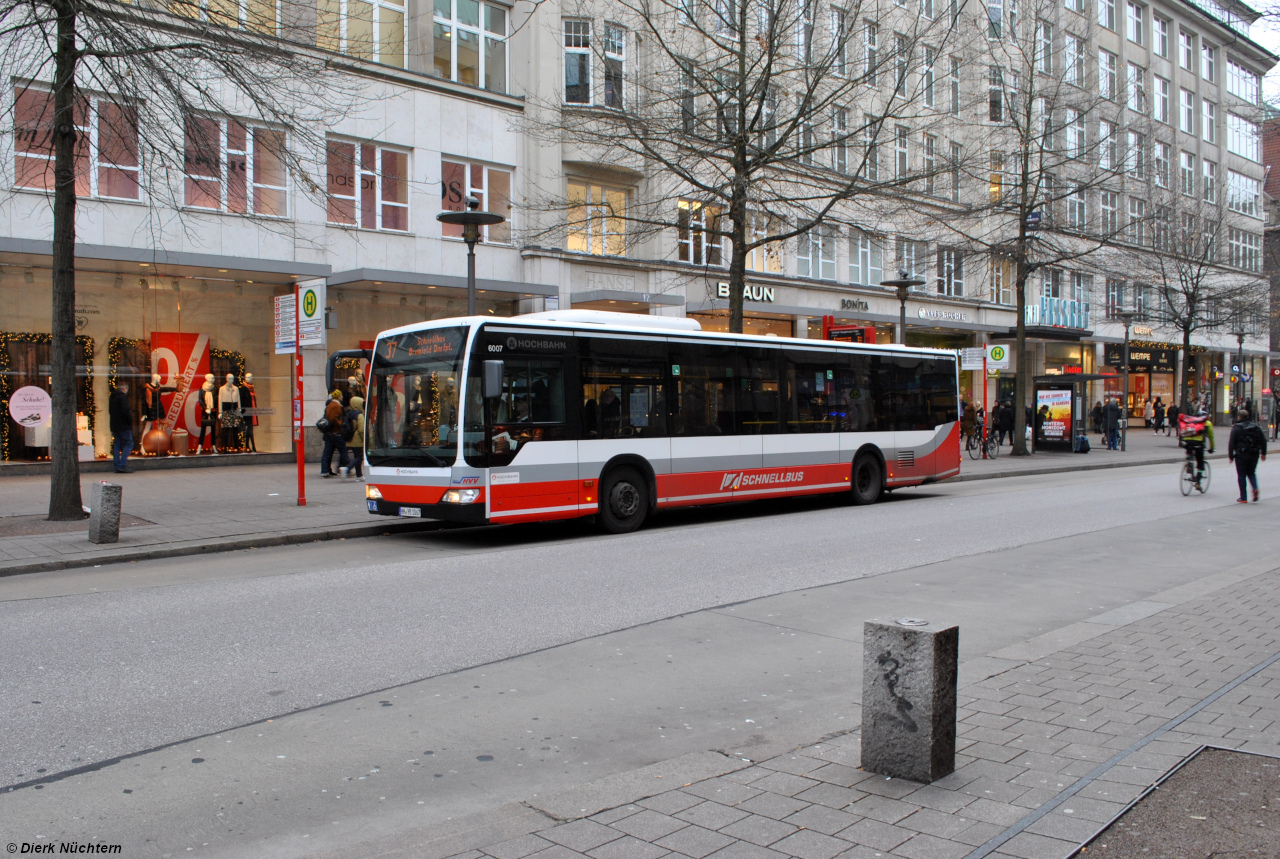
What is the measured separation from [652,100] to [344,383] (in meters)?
10.2

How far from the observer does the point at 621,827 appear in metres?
3.65

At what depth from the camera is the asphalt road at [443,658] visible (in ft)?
13.9

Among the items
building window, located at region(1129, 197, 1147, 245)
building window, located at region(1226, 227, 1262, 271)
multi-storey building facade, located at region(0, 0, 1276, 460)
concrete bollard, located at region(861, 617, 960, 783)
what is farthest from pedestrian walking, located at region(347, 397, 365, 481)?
building window, located at region(1226, 227, 1262, 271)

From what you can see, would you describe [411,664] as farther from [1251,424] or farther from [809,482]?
[1251,424]

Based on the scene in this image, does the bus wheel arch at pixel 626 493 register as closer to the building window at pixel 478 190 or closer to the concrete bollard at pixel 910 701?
the concrete bollard at pixel 910 701

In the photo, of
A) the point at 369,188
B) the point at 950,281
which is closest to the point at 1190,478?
the point at 369,188

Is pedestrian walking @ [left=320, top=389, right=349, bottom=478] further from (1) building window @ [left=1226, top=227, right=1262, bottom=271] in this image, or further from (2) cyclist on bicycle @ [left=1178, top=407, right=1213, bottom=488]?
(1) building window @ [left=1226, top=227, right=1262, bottom=271]

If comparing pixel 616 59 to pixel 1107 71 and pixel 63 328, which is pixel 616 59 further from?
pixel 1107 71

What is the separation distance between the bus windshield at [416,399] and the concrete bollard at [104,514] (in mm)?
2945

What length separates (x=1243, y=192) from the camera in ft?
195

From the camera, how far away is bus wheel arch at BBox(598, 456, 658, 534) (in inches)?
515

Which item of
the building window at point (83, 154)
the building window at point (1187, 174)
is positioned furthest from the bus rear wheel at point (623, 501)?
the building window at point (1187, 174)

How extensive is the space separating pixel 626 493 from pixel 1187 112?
55689 millimetres

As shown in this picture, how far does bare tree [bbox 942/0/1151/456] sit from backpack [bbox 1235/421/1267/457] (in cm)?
765
